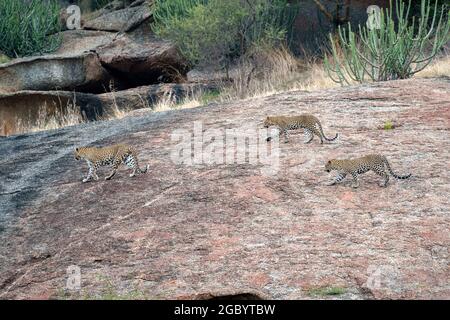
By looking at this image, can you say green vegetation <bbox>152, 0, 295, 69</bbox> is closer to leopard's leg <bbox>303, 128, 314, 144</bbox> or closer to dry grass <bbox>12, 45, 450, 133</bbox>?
dry grass <bbox>12, 45, 450, 133</bbox>

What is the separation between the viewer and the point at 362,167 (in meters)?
10.1

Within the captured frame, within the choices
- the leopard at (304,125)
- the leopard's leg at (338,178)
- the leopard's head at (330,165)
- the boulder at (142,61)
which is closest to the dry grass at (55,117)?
the boulder at (142,61)

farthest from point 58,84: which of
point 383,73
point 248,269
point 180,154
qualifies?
point 248,269

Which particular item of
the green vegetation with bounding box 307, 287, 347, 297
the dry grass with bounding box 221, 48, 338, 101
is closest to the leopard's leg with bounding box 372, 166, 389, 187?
the green vegetation with bounding box 307, 287, 347, 297

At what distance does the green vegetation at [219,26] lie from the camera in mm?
22625

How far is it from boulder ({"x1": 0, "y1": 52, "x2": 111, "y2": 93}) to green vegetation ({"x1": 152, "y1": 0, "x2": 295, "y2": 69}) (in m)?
2.03

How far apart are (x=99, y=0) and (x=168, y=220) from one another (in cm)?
2133

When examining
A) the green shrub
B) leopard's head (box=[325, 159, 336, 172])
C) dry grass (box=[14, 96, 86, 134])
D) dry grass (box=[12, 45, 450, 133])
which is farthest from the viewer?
the green shrub

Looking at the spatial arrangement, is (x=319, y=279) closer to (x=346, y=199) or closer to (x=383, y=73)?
(x=346, y=199)

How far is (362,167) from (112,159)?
309cm

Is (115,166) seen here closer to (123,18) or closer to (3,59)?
(3,59)

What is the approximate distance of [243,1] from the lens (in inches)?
931

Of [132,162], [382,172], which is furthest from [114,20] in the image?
[382,172]

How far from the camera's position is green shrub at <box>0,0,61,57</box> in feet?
81.0
